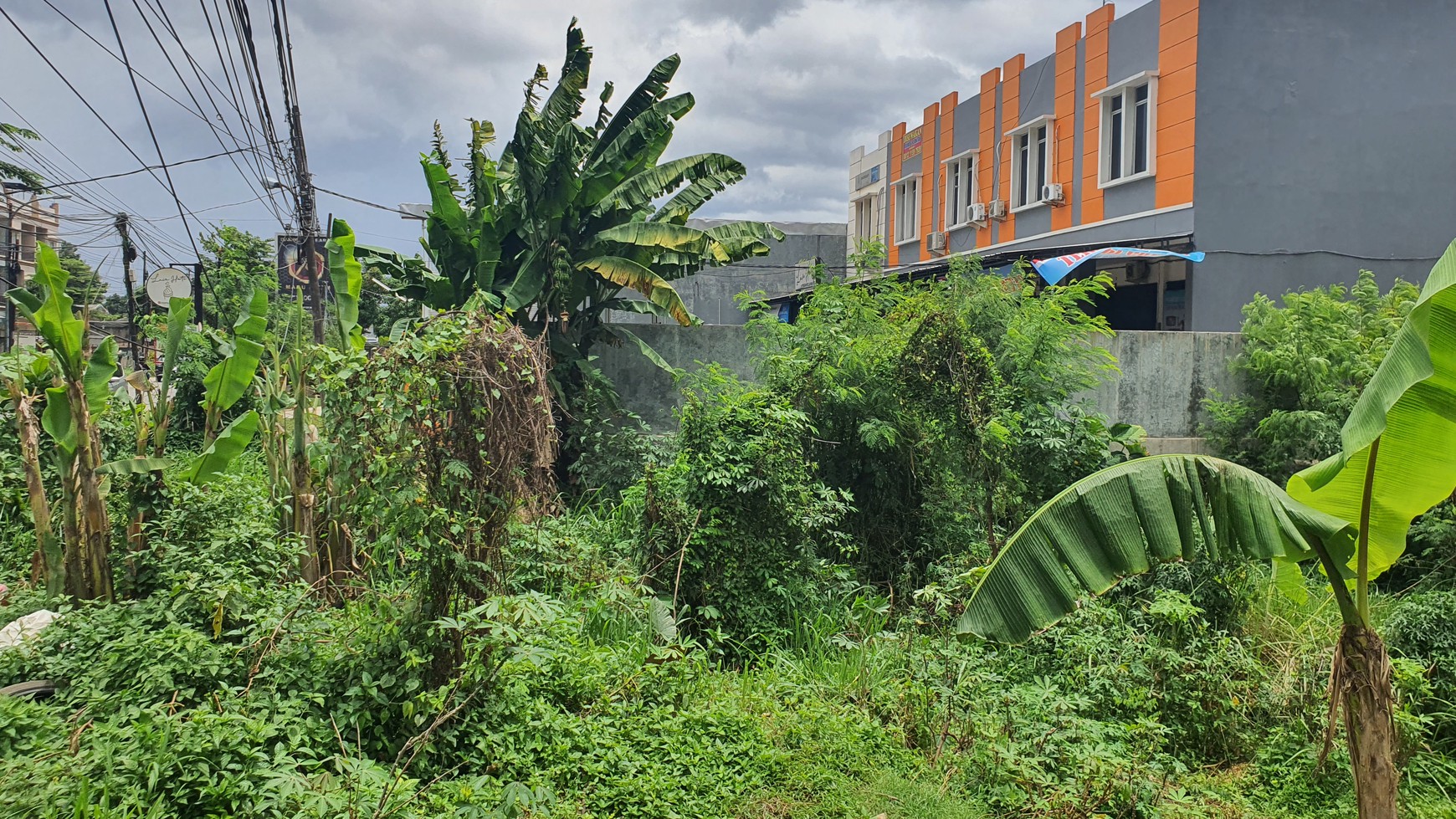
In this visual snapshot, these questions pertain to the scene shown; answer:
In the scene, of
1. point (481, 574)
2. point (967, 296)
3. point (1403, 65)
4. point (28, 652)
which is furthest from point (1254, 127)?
point (28, 652)

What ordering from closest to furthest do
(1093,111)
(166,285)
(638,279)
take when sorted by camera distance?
(638,279) < (166,285) < (1093,111)

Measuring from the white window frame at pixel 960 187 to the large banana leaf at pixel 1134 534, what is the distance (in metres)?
15.6

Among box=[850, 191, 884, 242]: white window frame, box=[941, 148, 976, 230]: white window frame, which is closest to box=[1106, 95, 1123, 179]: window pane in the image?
box=[941, 148, 976, 230]: white window frame

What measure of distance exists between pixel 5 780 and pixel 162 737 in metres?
0.46

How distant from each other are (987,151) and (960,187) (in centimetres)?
136

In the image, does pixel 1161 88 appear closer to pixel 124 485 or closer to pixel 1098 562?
pixel 1098 562

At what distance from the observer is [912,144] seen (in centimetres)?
2188

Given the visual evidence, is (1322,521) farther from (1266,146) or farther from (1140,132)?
(1140,132)

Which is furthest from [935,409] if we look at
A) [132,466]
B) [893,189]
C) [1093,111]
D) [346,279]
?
[893,189]

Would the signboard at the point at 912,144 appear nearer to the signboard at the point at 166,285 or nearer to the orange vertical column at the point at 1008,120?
the orange vertical column at the point at 1008,120

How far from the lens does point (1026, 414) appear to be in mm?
7414

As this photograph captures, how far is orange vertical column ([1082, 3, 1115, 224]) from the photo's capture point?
1468cm

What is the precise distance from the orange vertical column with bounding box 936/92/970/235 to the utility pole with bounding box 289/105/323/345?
45.0 ft

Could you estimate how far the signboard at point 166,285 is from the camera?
13141 millimetres
